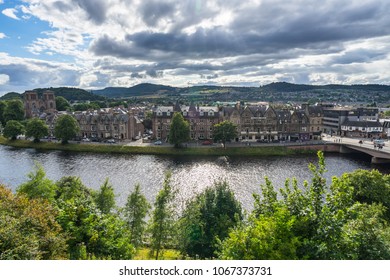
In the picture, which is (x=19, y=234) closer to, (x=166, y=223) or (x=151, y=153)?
(x=166, y=223)

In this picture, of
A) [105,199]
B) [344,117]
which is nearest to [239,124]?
→ [344,117]

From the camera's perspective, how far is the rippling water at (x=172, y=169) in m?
50.1

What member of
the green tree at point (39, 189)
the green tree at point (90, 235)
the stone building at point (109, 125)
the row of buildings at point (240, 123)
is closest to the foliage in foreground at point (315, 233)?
the green tree at point (90, 235)

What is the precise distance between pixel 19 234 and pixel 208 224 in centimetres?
1560

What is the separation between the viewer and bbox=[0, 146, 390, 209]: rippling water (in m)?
50.1

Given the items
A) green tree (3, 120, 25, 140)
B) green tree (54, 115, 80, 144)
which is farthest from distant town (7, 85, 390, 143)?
green tree (3, 120, 25, 140)

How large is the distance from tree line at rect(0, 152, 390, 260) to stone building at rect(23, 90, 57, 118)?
121m

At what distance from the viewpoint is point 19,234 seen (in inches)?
529

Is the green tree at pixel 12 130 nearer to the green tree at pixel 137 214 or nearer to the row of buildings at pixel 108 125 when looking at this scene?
the row of buildings at pixel 108 125

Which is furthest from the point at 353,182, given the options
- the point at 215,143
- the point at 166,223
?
the point at 215,143

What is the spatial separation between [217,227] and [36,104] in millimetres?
135621

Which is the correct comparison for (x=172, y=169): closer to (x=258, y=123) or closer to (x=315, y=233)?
(x=258, y=123)

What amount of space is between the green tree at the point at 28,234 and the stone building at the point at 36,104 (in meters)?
126

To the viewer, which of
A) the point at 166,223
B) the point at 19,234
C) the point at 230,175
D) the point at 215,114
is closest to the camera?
the point at 19,234
